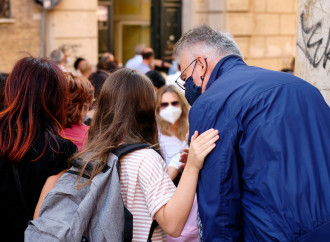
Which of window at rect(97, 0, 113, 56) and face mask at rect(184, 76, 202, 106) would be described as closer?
face mask at rect(184, 76, 202, 106)

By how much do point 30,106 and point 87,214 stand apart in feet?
2.60

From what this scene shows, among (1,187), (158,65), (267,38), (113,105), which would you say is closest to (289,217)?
(113,105)

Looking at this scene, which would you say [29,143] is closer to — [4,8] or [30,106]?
[30,106]

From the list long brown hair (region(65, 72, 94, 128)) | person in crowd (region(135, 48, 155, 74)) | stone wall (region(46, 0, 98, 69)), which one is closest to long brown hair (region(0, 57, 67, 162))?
long brown hair (region(65, 72, 94, 128))

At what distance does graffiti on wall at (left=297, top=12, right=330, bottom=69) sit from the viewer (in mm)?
3232

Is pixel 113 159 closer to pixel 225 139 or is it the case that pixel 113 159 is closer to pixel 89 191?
pixel 89 191

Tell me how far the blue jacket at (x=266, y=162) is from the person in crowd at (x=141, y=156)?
100 mm

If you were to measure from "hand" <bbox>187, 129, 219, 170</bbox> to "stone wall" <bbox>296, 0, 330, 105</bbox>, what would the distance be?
1.33 m

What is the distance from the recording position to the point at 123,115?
2.56 metres

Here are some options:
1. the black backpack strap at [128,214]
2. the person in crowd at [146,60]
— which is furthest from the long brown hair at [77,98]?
the person in crowd at [146,60]

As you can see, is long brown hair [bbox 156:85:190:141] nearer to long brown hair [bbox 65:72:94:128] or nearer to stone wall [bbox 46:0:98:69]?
long brown hair [bbox 65:72:94:128]

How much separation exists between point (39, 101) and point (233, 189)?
122 cm

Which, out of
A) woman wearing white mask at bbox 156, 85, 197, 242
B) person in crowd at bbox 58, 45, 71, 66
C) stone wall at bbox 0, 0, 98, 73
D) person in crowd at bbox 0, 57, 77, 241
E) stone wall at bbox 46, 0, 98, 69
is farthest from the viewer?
stone wall at bbox 46, 0, 98, 69

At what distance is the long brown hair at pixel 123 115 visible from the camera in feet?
8.27
